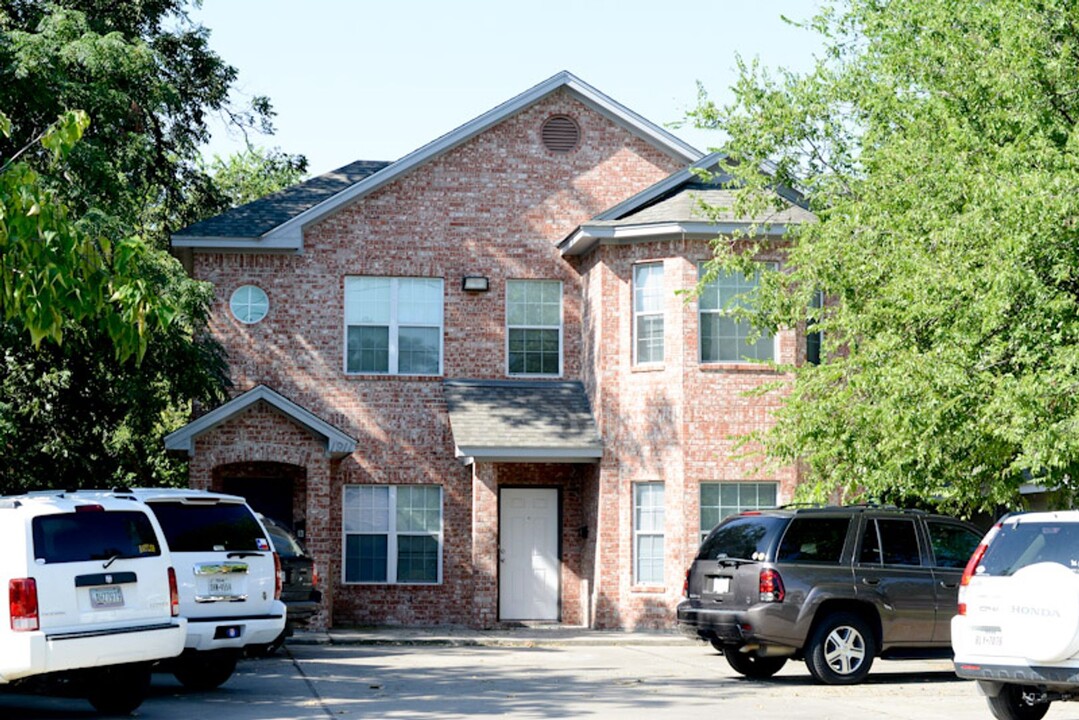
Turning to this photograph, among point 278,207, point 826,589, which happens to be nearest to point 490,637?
point 826,589

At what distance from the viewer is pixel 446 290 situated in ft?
88.8

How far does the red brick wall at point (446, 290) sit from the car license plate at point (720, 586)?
358 inches

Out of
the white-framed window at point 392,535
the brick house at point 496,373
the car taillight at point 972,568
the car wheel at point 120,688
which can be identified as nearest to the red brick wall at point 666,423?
the brick house at point 496,373

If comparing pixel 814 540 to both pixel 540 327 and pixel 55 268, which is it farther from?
pixel 540 327

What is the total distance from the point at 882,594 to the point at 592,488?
10.0 meters

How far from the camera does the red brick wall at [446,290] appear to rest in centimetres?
2648

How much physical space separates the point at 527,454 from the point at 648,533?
245 cm

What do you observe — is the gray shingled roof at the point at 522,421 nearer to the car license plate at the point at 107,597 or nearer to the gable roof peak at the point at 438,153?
the gable roof peak at the point at 438,153

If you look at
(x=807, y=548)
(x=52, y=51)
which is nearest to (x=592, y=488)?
(x=807, y=548)

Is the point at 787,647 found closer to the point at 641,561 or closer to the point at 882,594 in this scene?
the point at 882,594

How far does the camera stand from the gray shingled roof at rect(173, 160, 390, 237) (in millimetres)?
26577

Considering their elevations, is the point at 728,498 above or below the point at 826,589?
above

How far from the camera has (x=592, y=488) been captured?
26.2m

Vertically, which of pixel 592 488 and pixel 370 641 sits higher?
pixel 592 488
